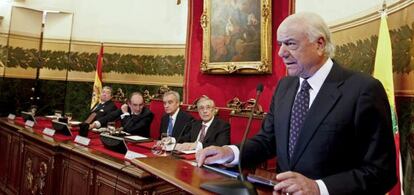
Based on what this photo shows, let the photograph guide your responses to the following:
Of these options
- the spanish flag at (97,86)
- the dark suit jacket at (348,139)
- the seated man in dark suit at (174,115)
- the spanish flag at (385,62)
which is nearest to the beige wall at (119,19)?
the spanish flag at (97,86)

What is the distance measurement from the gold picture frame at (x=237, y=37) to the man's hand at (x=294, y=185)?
12.2ft

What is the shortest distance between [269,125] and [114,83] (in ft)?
19.9

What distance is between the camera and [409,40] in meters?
2.48

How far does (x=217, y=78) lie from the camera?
5426mm

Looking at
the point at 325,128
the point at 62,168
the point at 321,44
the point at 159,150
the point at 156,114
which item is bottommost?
the point at 62,168

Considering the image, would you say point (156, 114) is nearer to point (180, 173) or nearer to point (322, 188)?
point (180, 173)

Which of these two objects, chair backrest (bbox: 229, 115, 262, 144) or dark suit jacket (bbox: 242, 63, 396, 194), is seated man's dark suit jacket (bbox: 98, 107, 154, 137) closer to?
chair backrest (bbox: 229, 115, 262, 144)

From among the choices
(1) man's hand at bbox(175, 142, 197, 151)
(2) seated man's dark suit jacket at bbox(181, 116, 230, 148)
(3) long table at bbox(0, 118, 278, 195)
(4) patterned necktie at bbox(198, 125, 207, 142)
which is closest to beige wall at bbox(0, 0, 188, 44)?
(3) long table at bbox(0, 118, 278, 195)

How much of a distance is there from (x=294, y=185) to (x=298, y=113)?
45 cm

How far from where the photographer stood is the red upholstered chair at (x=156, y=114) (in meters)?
5.68

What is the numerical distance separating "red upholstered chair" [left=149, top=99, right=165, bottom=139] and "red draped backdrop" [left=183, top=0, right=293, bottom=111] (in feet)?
1.44

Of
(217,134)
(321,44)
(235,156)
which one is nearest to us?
(321,44)

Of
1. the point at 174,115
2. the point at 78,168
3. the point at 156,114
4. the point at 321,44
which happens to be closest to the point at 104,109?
the point at 156,114

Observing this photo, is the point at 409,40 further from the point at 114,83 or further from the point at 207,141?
the point at 114,83
